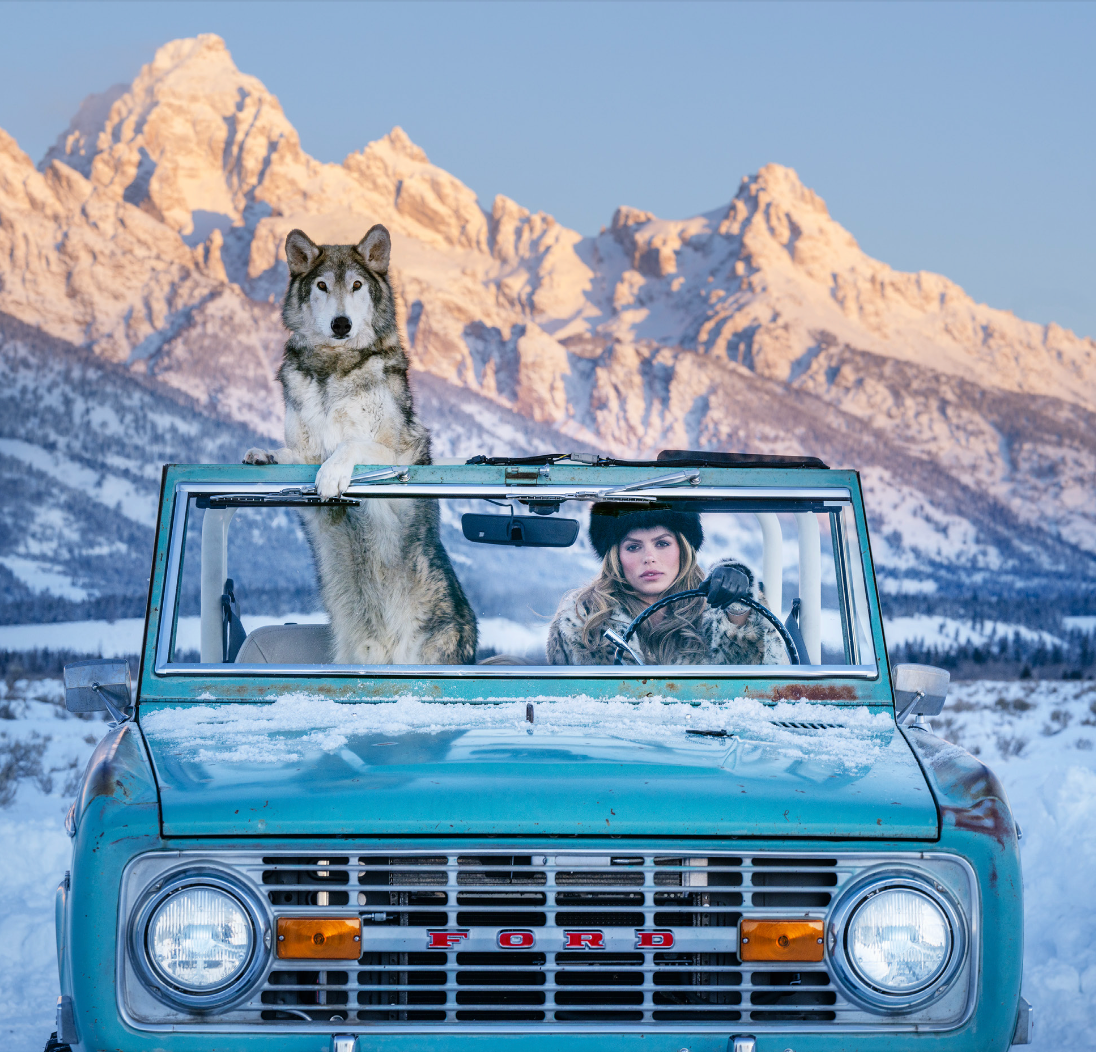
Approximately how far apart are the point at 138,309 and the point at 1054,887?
89.0 meters

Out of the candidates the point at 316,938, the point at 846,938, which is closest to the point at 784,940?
the point at 846,938

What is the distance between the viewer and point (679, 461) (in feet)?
12.3

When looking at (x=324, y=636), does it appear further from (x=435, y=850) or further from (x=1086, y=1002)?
(x=1086, y=1002)

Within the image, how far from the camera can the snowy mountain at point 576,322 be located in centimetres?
7925

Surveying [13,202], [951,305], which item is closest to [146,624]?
[13,202]

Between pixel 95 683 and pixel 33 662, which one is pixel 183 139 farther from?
pixel 95 683

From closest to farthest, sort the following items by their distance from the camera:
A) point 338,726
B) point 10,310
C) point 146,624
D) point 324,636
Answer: point 338,726
point 146,624
point 324,636
point 10,310

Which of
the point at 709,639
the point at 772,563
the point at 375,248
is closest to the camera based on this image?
the point at 709,639

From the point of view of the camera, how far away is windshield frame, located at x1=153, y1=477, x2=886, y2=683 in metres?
3.35

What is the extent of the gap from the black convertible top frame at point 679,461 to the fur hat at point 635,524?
0.15 m

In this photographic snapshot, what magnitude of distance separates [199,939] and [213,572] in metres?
1.95

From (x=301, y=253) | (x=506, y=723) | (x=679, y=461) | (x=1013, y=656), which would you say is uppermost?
(x=1013, y=656)

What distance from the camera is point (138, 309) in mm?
88375

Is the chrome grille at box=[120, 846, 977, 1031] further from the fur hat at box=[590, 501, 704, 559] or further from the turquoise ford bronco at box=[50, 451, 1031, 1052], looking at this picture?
the fur hat at box=[590, 501, 704, 559]
